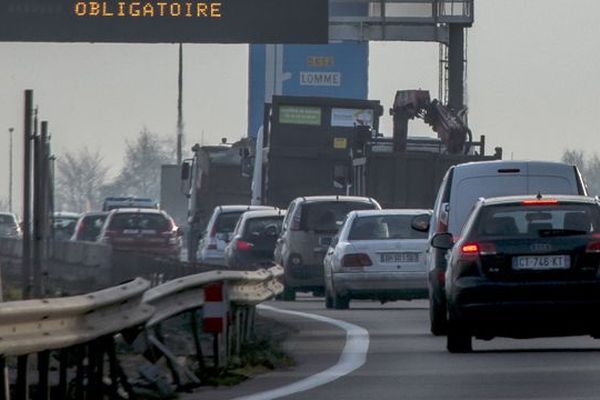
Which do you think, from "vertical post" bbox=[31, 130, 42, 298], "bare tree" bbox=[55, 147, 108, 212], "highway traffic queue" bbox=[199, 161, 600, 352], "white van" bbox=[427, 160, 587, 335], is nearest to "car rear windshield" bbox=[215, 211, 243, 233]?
"highway traffic queue" bbox=[199, 161, 600, 352]

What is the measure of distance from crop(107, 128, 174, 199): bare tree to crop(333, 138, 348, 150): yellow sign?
446ft

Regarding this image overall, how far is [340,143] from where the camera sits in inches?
1826

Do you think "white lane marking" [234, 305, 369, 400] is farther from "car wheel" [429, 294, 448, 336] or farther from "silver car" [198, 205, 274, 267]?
"silver car" [198, 205, 274, 267]

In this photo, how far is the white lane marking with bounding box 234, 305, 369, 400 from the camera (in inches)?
607

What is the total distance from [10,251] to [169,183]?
33.0 meters

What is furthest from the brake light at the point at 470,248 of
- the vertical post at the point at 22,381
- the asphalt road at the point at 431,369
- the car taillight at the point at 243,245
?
the car taillight at the point at 243,245

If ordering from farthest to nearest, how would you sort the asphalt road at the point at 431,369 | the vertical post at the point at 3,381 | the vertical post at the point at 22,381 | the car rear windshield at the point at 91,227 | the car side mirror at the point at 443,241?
the car rear windshield at the point at 91,227 < the car side mirror at the point at 443,241 < the asphalt road at the point at 431,369 < the vertical post at the point at 22,381 < the vertical post at the point at 3,381

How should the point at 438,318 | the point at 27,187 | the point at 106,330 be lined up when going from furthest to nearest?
the point at 27,187 → the point at 438,318 → the point at 106,330

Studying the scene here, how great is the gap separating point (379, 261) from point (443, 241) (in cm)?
1045

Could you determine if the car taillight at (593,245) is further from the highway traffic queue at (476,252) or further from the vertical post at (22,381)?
the vertical post at (22,381)

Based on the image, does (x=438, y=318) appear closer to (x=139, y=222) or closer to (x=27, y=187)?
(x=27, y=187)

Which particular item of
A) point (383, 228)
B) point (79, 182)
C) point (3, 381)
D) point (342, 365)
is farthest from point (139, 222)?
point (79, 182)

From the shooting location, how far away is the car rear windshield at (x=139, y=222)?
5625 cm

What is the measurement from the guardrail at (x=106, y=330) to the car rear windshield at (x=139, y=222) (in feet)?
120
